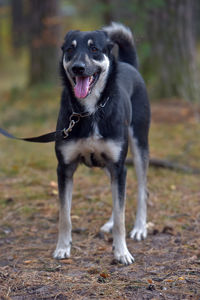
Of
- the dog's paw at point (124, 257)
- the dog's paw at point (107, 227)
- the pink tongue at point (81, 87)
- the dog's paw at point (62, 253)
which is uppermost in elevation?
the pink tongue at point (81, 87)

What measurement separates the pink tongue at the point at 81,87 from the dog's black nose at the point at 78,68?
0.11m

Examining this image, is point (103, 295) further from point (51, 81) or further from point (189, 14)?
point (51, 81)

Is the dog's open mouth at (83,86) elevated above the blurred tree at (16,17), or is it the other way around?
the dog's open mouth at (83,86)

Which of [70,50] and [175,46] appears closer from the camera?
[70,50]

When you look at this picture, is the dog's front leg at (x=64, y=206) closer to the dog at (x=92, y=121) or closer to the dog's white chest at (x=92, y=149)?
the dog at (x=92, y=121)

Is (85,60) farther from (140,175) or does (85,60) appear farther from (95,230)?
(95,230)

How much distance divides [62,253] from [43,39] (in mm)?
9283

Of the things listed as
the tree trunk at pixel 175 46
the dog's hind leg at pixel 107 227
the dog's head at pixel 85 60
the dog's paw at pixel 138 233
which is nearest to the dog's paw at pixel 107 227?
the dog's hind leg at pixel 107 227

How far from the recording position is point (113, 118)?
11.6 ft

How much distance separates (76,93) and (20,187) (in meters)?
2.57

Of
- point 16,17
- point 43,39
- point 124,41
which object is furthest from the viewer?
point 16,17

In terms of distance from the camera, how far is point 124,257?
3.55m

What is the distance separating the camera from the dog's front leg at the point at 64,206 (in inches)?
142

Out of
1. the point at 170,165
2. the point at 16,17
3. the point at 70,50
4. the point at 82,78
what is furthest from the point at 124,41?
the point at 16,17
